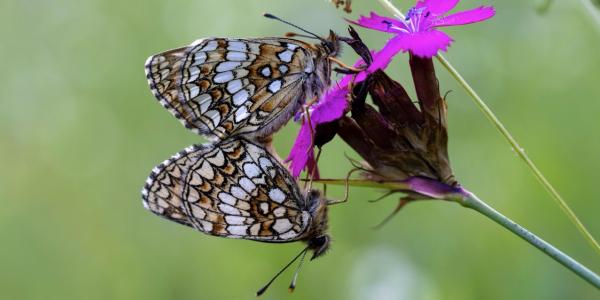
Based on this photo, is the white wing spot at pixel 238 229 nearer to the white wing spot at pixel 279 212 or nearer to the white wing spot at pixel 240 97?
the white wing spot at pixel 279 212

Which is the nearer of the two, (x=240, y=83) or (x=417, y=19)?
(x=417, y=19)

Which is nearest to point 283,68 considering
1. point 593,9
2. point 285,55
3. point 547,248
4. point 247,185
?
point 285,55

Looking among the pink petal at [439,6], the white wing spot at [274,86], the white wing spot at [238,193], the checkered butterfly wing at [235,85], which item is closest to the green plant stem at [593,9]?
the pink petal at [439,6]

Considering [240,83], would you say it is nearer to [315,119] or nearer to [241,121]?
[241,121]

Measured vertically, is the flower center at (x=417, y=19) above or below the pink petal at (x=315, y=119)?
above

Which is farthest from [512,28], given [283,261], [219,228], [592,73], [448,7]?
[219,228]

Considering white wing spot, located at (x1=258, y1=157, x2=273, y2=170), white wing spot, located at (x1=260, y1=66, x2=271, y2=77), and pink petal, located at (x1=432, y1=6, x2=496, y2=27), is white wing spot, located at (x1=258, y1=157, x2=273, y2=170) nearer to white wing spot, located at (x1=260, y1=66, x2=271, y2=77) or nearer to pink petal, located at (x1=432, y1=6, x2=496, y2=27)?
white wing spot, located at (x1=260, y1=66, x2=271, y2=77)

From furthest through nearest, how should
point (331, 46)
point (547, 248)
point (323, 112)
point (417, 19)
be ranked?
point (331, 46) < point (417, 19) < point (323, 112) < point (547, 248)
